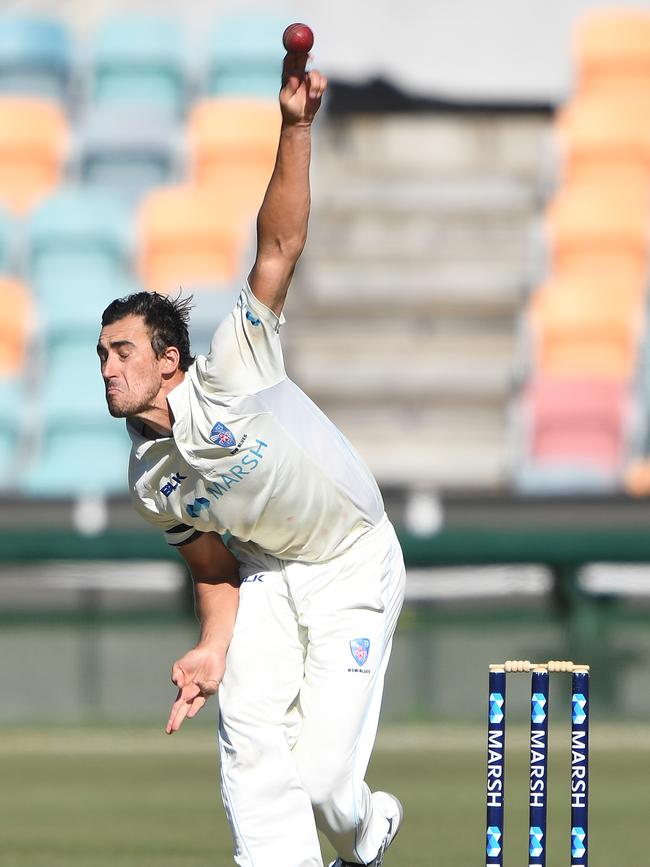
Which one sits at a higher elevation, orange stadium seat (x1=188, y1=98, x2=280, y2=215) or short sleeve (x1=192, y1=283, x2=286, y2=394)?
orange stadium seat (x1=188, y1=98, x2=280, y2=215)

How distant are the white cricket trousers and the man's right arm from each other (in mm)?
50

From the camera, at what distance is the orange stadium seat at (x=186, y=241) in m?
15.4

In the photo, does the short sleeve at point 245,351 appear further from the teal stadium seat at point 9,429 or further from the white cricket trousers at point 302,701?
the teal stadium seat at point 9,429

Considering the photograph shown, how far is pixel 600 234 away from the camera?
15.3 metres

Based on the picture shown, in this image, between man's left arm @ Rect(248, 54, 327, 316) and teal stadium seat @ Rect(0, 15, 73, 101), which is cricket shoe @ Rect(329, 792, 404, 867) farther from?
teal stadium seat @ Rect(0, 15, 73, 101)

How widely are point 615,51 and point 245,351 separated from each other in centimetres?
1327

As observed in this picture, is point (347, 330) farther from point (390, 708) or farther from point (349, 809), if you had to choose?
point (349, 809)

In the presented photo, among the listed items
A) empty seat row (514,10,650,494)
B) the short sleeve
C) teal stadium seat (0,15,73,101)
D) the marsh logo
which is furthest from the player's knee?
teal stadium seat (0,15,73,101)

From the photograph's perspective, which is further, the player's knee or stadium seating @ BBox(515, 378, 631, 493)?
stadium seating @ BBox(515, 378, 631, 493)

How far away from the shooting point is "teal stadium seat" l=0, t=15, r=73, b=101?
687 inches

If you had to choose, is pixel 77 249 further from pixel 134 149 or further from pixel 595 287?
pixel 595 287

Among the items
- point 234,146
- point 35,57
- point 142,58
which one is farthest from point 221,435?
point 35,57

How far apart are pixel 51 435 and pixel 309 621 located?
9603 millimetres

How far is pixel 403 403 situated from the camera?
14.2 m
